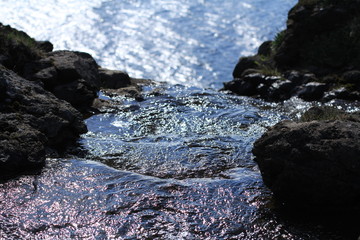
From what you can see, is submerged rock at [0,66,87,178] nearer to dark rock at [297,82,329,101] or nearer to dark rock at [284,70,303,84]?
dark rock at [297,82,329,101]

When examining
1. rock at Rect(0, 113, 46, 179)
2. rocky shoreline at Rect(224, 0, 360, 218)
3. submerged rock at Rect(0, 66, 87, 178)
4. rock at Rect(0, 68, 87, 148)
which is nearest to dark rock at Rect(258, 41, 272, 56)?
rocky shoreline at Rect(224, 0, 360, 218)

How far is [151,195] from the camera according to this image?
7.98m

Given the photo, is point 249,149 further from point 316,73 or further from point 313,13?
point 313,13

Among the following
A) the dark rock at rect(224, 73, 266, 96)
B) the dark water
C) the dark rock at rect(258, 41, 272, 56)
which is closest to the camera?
the dark water

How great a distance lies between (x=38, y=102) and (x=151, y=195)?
462cm

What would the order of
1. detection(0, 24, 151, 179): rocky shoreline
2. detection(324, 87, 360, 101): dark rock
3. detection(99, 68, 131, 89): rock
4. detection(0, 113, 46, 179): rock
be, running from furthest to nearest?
detection(99, 68, 131, 89): rock < detection(324, 87, 360, 101): dark rock < detection(0, 24, 151, 179): rocky shoreline < detection(0, 113, 46, 179): rock

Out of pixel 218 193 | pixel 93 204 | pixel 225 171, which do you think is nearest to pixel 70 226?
pixel 93 204

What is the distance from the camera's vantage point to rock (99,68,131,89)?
2214 cm

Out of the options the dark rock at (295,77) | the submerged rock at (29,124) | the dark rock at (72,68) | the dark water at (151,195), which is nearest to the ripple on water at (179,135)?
the dark water at (151,195)

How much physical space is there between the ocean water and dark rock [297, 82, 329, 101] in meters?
16.4

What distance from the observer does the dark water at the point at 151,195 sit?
22.4 ft

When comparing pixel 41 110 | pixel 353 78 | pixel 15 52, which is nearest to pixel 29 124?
pixel 41 110

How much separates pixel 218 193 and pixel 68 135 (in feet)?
15.9

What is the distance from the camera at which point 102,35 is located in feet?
134
